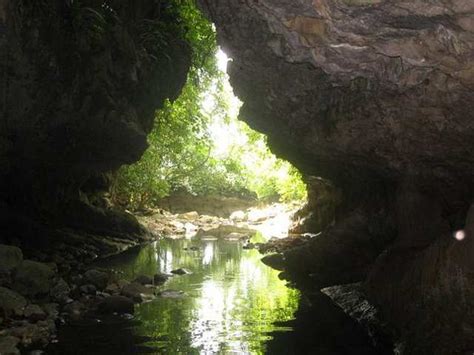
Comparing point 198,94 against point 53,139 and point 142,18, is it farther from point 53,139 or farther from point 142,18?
point 53,139

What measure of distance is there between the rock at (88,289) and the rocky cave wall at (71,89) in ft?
11.5

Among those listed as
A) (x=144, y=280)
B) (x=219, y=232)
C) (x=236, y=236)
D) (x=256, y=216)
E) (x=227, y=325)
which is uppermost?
(x=256, y=216)

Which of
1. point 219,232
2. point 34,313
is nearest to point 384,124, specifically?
point 34,313

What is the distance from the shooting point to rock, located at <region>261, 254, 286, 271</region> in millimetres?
12459

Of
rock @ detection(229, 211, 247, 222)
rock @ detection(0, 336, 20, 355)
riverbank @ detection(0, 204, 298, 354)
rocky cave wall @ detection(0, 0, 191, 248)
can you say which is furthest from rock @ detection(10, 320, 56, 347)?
rock @ detection(229, 211, 247, 222)

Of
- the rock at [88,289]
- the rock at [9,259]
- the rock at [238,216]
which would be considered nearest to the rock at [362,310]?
the rock at [88,289]

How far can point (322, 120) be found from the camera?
8812 millimetres

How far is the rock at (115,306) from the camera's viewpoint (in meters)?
7.90

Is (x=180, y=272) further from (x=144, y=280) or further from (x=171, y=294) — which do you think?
(x=171, y=294)

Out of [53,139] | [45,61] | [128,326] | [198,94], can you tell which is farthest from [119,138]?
[128,326]

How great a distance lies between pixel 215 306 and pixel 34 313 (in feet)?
9.75

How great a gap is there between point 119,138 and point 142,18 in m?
3.02

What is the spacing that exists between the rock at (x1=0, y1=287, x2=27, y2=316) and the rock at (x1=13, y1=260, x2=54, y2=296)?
75 cm

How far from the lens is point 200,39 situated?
13297 millimetres
